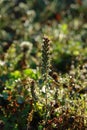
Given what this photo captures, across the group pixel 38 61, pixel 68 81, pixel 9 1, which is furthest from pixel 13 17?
pixel 68 81

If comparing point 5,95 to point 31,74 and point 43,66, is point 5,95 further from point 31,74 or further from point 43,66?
point 43,66

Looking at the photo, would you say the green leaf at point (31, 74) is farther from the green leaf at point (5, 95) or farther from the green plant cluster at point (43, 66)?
the green leaf at point (5, 95)

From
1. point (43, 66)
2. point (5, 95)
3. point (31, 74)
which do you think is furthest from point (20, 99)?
point (43, 66)

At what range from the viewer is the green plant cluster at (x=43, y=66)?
428 cm

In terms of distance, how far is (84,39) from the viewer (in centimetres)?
735

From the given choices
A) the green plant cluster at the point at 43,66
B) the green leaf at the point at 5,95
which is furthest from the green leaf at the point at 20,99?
the green leaf at the point at 5,95

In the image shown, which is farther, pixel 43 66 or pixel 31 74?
pixel 31 74

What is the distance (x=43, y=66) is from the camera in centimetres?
407

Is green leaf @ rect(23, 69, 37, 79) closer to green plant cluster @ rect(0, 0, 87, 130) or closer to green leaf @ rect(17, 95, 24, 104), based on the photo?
green plant cluster @ rect(0, 0, 87, 130)

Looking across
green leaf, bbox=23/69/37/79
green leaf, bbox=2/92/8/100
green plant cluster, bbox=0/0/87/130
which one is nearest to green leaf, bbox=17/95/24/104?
green plant cluster, bbox=0/0/87/130

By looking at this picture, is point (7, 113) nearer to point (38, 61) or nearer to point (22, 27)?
point (38, 61)

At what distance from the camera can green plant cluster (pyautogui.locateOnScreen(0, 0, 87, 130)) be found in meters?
4.28

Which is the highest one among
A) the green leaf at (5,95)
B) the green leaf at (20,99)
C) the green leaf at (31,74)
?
the green leaf at (31,74)

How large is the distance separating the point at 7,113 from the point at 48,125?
558mm
